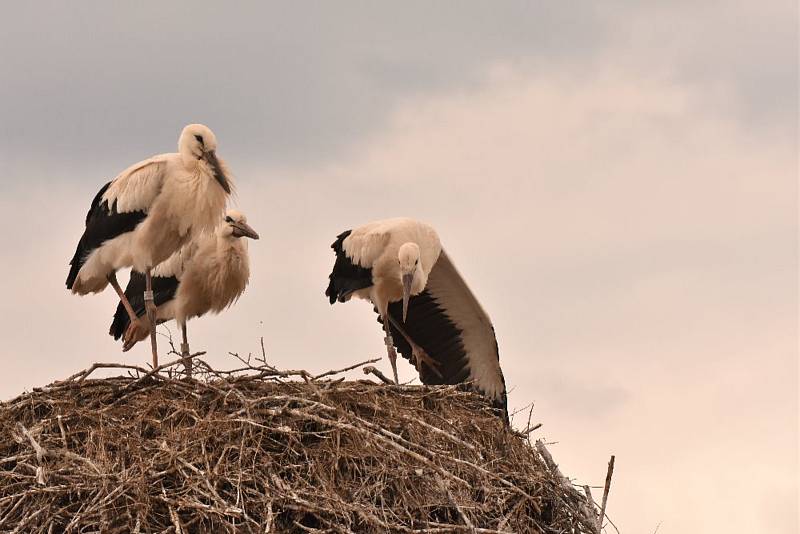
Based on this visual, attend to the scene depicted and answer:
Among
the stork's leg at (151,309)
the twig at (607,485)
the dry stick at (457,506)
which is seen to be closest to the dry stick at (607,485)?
the twig at (607,485)

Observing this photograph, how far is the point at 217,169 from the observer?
1108cm

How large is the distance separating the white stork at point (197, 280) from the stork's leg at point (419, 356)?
1.39m

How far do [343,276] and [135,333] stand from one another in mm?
1671

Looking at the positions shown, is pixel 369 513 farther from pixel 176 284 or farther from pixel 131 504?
pixel 176 284

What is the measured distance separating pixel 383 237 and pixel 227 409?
3.41 m

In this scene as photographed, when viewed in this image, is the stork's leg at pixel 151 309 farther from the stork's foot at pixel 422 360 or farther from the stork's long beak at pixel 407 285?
the stork's foot at pixel 422 360

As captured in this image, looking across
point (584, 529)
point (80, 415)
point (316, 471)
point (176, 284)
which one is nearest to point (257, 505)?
point (316, 471)

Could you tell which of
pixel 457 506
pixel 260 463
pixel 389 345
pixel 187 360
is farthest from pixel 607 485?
pixel 389 345

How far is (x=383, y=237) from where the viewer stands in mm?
12164

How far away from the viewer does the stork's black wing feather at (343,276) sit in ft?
40.3

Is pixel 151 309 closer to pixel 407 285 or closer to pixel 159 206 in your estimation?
pixel 159 206

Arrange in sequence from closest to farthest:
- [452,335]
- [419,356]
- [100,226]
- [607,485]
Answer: [607,485] < [100,226] < [419,356] < [452,335]

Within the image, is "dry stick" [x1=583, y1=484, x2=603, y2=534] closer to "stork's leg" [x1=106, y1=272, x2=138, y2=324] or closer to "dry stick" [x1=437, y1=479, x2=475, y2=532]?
"dry stick" [x1=437, y1=479, x2=475, y2=532]

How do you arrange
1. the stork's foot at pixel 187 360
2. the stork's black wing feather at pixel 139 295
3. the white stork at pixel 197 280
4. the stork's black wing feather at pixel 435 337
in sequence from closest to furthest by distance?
the stork's foot at pixel 187 360 → the white stork at pixel 197 280 → the stork's black wing feather at pixel 139 295 → the stork's black wing feather at pixel 435 337
